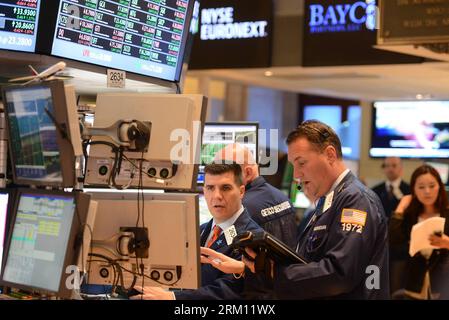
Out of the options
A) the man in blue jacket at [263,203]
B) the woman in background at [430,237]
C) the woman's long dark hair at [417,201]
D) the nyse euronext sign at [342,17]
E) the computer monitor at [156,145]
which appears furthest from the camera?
the nyse euronext sign at [342,17]

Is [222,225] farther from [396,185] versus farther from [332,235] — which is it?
[396,185]

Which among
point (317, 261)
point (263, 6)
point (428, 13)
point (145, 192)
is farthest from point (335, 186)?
point (263, 6)

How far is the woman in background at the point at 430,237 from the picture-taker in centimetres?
579

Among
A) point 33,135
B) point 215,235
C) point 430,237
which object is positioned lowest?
point 215,235

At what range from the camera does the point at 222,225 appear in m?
4.16

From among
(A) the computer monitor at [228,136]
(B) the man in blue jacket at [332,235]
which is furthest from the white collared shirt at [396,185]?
(B) the man in blue jacket at [332,235]

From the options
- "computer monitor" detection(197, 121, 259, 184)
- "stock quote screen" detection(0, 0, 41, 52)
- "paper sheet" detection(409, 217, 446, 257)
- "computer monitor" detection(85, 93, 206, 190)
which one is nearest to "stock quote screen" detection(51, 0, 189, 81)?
"stock quote screen" detection(0, 0, 41, 52)

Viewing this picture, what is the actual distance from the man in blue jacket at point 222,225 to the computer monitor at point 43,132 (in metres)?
0.98

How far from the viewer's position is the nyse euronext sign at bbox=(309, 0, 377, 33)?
24.7 ft

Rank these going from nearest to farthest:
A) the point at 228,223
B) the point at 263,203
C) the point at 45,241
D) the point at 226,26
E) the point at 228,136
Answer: the point at 45,241, the point at 228,223, the point at 263,203, the point at 228,136, the point at 226,26

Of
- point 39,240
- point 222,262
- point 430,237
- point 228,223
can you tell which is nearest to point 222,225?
point 228,223

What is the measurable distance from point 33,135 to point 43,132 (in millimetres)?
91

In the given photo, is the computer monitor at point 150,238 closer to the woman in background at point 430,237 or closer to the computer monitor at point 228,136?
the computer monitor at point 228,136
